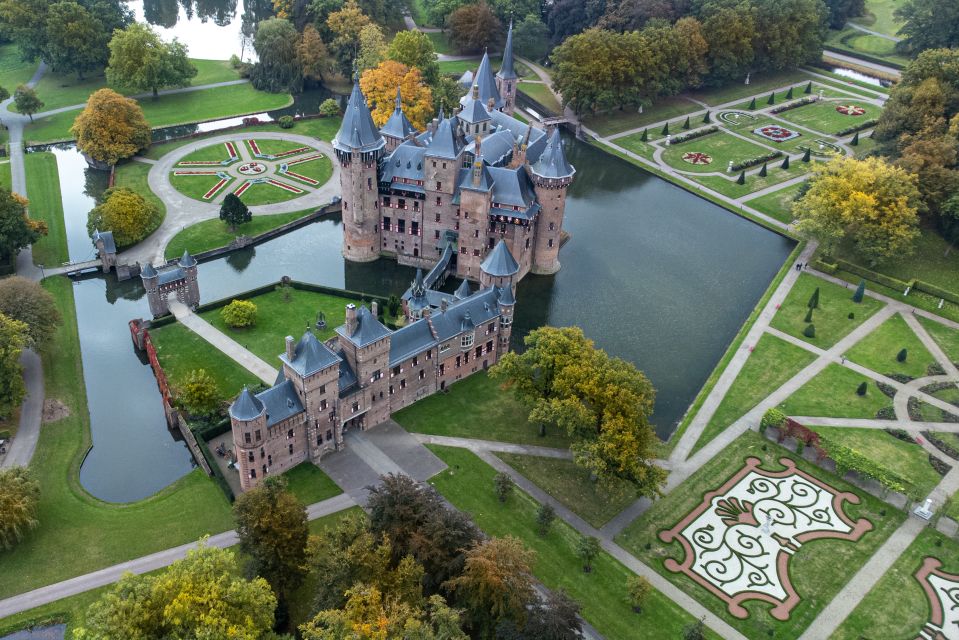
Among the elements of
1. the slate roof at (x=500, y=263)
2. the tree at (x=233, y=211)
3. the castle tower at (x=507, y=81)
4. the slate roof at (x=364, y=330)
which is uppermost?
the castle tower at (x=507, y=81)

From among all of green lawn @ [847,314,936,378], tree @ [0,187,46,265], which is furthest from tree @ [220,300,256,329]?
green lawn @ [847,314,936,378]

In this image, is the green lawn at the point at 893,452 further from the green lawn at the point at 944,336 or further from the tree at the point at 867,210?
the tree at the point at 867,210

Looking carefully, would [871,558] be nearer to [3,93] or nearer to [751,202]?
[751,202]

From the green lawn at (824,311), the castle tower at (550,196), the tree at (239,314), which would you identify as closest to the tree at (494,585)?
the tree at (239,314)

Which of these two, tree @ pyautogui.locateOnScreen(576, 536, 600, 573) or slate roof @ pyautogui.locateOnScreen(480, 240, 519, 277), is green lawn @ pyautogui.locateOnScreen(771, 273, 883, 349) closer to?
slate roof @ pyautogui.locateOnScreen(480, 240, 519, 277)

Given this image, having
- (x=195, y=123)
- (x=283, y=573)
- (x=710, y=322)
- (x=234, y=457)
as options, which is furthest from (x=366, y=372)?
(x=195, y=123)

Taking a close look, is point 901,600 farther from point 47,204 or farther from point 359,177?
point 47,204
